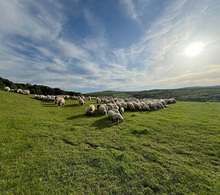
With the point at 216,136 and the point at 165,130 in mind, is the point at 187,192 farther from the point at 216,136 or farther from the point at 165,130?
the point at 216,136

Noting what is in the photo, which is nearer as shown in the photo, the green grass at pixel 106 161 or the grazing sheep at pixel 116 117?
the green grass at pixel 106 161

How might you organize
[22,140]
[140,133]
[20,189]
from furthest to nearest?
[140,133], [22,140], [20,189]

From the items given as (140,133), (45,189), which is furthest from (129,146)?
(45,189)

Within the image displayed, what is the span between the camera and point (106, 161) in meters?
6.15

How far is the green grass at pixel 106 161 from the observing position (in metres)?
4.77

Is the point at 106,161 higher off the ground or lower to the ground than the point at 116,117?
lower

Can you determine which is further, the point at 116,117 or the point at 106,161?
the point at 116,117

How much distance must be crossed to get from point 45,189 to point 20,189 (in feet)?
2.68

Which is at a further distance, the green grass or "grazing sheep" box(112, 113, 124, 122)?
"grazing sheep" box(112, 113, 124, 122)

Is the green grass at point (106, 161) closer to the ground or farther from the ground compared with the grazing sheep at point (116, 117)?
closer to the ground

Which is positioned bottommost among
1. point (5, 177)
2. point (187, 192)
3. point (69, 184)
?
point (187, 192)

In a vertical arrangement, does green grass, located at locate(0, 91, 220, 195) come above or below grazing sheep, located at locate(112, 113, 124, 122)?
below

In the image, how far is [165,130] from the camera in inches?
400

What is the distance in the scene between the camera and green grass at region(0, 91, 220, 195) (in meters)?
4.77
